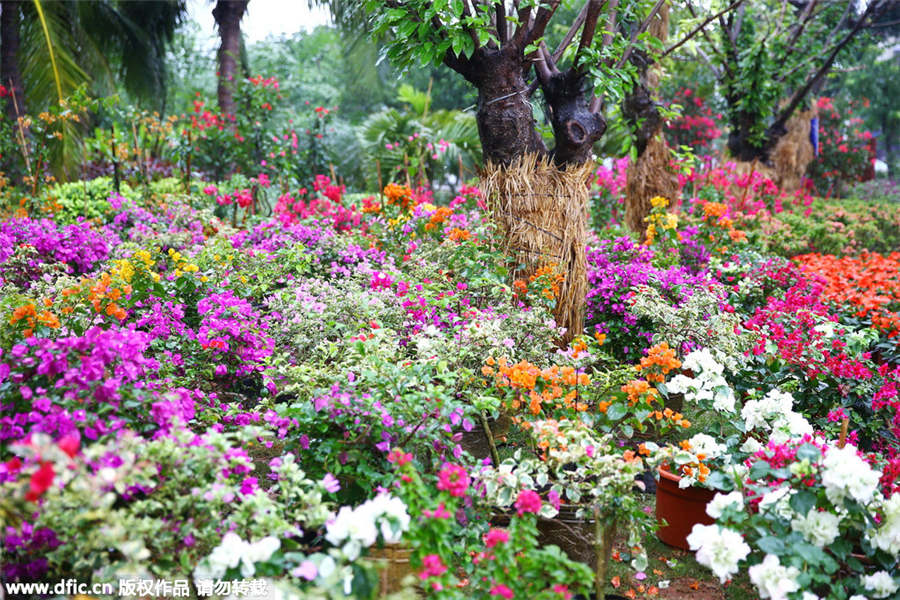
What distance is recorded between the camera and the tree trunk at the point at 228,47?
9.73 m

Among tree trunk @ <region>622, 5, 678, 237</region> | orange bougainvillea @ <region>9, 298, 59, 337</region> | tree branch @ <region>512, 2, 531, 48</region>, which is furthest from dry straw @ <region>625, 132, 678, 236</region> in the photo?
orange bougainvillea @ <region>9, 298, 59, 337</region>

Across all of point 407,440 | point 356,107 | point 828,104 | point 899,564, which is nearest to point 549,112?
point 407,440

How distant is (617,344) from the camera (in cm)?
436

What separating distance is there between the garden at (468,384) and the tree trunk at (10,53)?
234cm

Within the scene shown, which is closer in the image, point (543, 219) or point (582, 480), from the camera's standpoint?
point (582, 480)

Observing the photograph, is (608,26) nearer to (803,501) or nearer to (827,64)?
(803,501)

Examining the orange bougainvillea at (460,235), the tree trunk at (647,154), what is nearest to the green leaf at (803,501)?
the orange bougainvillea at (460,235)

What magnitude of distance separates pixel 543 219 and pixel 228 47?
25.0ft

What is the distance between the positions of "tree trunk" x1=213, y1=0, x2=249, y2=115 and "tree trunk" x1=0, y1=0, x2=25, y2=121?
2.73 m

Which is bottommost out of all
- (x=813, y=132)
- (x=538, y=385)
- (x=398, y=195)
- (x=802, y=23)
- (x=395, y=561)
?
(x=395, y=561)

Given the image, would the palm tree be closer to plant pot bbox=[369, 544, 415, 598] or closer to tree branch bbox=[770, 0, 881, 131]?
plant pot bbox=[369, 544, 415, 598]

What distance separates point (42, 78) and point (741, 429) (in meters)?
9.99

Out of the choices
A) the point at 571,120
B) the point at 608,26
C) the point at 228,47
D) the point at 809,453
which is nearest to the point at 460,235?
the point at 571,120

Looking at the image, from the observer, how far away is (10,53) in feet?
31.7
